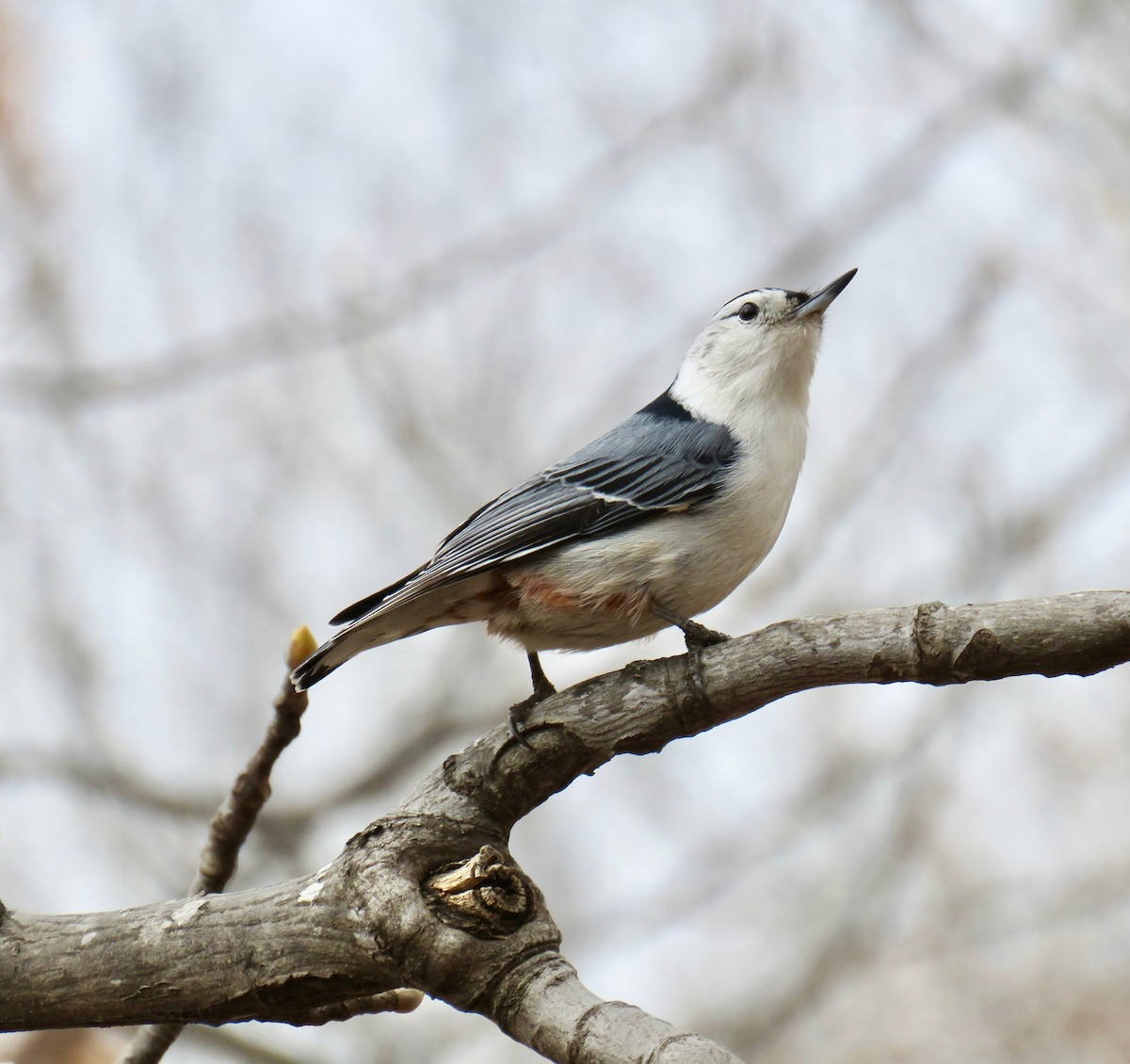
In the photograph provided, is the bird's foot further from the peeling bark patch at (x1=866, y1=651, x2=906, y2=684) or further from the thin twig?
the thin twig

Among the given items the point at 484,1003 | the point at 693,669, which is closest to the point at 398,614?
the point at 693,669

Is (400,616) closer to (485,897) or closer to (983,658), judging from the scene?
Answer: (485,897)

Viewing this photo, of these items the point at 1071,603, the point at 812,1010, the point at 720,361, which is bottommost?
the point at 1071,603

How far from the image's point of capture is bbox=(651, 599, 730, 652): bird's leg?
2.43 m

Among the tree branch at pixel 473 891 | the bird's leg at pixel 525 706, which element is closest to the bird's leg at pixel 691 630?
→ the tree branch at pixel 473 891

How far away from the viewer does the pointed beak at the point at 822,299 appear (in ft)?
11.4

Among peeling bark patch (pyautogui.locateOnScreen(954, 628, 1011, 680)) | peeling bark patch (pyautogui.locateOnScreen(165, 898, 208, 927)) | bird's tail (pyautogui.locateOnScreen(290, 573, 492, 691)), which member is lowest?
peeling bark patch (pyautogui.locateOnScreen(954, 628, 1011, 680))

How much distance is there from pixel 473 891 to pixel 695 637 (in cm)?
82

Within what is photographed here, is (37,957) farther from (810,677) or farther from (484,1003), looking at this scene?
(810,677)

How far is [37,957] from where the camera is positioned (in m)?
2.11

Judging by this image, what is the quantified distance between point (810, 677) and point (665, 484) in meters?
1.04

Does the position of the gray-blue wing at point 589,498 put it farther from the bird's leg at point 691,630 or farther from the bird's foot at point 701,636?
the bird's foot at point 701,636

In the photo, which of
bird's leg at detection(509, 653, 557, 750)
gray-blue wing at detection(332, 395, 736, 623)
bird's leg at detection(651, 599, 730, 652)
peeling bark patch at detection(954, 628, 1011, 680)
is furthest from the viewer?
gray-blue wing at detection(332, 395, 736, 623)

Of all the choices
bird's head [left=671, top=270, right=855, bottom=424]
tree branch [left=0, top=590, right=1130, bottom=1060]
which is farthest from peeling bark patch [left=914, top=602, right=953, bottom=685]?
bird's head [left=671, top=270, right=855, bottom=424]
